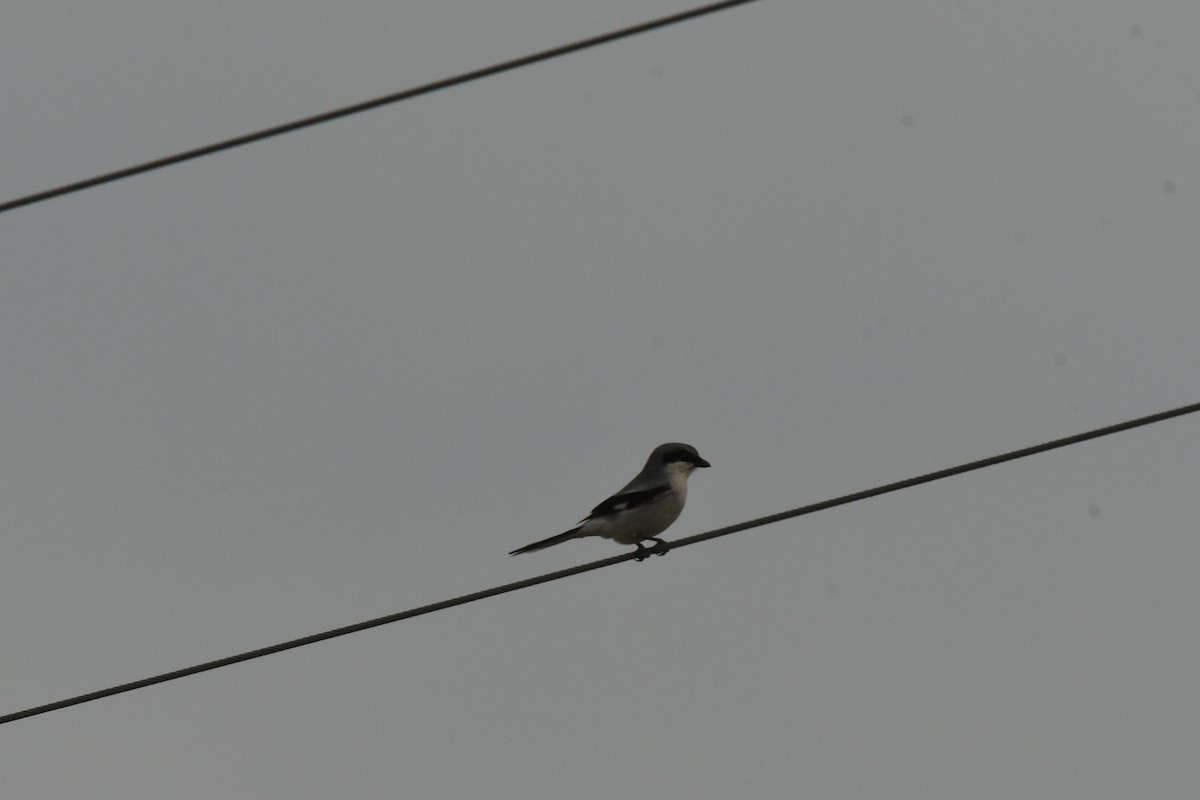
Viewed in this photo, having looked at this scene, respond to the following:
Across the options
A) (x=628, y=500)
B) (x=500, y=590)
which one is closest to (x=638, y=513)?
(x=628, y=500)

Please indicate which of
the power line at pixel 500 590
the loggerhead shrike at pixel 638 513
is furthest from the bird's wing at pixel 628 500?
the power line at pixel 500 590

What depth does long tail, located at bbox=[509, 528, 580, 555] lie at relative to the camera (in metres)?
11.9

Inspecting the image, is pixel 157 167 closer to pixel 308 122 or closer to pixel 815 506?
pixel 308 122

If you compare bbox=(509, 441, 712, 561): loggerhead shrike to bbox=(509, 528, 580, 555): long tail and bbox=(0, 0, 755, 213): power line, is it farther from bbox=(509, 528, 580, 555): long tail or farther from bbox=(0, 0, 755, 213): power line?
bbox=(0, 0, 755, 213): power line

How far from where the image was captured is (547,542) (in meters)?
12.1

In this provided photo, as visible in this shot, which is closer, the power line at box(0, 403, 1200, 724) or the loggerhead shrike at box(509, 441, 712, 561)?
the power line at box(0, 403, 1200, 724)

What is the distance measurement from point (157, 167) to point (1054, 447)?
4.29 meters

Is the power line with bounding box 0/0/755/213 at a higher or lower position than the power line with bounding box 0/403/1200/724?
higher

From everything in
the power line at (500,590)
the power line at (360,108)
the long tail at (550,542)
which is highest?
the power line at (360,108)

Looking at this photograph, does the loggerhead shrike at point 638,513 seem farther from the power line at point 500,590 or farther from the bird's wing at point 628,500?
the power line at point 500,590

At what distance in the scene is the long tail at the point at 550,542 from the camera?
1187cm

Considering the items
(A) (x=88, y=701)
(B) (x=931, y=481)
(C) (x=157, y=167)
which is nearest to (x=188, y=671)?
(A) (x=88, y=701)

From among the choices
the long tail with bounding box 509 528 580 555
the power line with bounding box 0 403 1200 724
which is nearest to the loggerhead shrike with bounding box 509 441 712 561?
the long tail with bounding box 509 528 580 555

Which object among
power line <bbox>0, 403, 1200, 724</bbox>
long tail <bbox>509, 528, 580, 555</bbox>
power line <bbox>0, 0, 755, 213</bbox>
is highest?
power line <bbox>0, 0, 755, 213</bbox>
